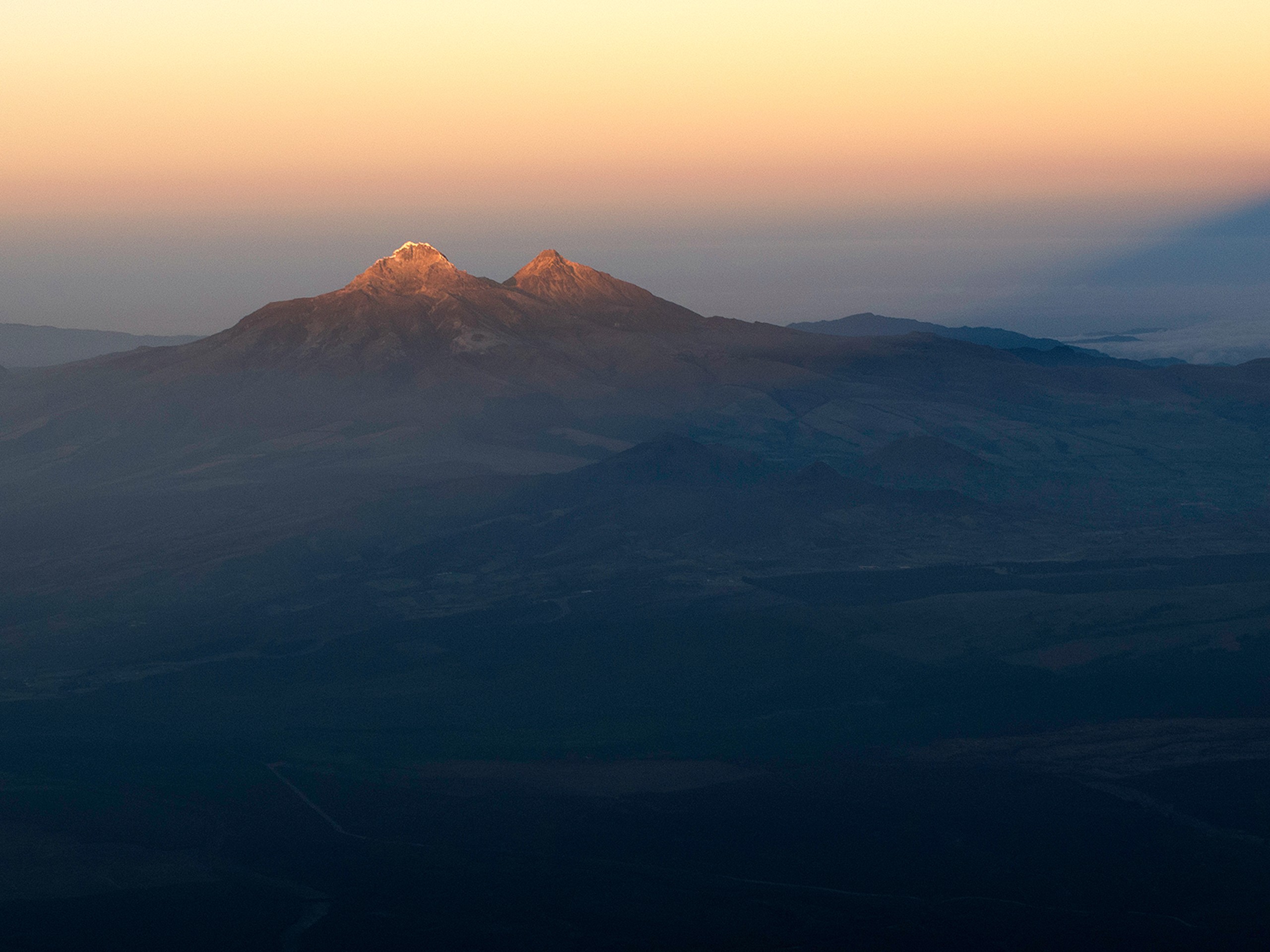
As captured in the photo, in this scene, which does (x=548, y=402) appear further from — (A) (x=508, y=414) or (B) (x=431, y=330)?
(B) (x=431, y=330)

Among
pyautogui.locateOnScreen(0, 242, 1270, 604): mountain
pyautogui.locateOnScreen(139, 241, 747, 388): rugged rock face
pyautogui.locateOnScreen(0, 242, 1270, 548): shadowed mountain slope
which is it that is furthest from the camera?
pyautogui.locateOnScreen(139, 241, 747, 388): rugged rock face

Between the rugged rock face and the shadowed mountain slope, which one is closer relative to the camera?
the shadowed mountain slope

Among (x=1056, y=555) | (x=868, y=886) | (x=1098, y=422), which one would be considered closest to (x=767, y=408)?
(x=1098, y=422)

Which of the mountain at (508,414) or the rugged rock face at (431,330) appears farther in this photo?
the rugged rock face at (431,330)

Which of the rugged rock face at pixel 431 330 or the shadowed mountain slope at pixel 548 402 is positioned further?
the rugged rock face at pixel 431 330

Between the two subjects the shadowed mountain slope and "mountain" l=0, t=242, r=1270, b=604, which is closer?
"mountain" l=0, t=242, r=1270, b=604

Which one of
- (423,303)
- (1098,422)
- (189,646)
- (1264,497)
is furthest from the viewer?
(423,303)

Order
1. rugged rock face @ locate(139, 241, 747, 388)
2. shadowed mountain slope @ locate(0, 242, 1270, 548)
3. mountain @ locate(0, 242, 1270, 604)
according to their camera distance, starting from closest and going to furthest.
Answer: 1. mountain @ locate(0, 242, 1270, 604)
2. shadowed mountain slope @ locate(0, 242, 1270, 548)
3. rugged rock face @ locate(139, 241, 747, 388)

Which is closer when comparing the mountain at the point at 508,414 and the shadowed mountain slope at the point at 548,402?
the mountain at the point at 508,414

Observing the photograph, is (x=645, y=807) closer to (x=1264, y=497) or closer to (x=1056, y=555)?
(x=1056, y=555)

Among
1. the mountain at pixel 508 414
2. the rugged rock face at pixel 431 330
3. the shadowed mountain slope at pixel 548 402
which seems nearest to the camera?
the mountain at pixel 508 414

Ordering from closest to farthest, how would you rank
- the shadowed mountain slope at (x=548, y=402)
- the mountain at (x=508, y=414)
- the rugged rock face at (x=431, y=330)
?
the mountain at (x=508, y=414) → the shadowed mountain slope at (x=548, y=402) → the rugged rock face at (x=431, y=330)
